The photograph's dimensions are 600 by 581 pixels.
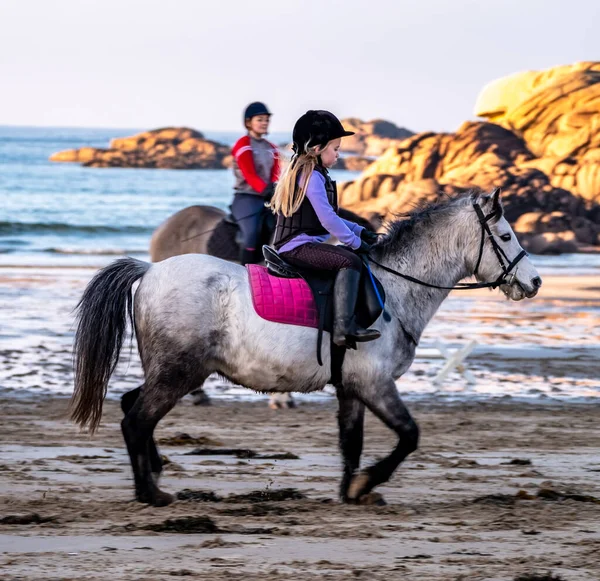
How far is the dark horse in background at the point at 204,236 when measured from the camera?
10.7 m

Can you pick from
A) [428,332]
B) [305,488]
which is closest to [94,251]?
[428,332]

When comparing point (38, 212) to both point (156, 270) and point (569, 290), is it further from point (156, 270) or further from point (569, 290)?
point (156, 270)

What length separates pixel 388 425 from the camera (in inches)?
253

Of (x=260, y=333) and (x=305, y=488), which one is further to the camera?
(x=305, y=488)

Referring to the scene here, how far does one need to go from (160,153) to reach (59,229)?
8224 centimetres

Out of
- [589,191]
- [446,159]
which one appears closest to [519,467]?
[589,191]

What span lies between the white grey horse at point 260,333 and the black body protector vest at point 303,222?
1.08 ft

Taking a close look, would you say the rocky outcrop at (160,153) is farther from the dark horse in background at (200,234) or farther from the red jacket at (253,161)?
the red jacket at (253,161)

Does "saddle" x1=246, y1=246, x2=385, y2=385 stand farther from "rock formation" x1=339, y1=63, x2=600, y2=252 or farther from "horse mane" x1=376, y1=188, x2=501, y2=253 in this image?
"rock formation" x1=339, y1=63, x2=600, y2=252

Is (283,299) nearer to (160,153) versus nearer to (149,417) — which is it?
(149,417)

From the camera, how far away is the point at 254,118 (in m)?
10.3

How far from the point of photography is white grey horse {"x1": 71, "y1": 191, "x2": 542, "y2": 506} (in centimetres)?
630

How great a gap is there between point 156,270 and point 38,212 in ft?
150

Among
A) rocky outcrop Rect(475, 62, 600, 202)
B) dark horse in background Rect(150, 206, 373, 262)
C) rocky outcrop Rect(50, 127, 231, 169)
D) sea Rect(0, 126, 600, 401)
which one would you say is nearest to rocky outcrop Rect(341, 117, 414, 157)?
rocky outcrop Rect(50, 127, 231, 169)
